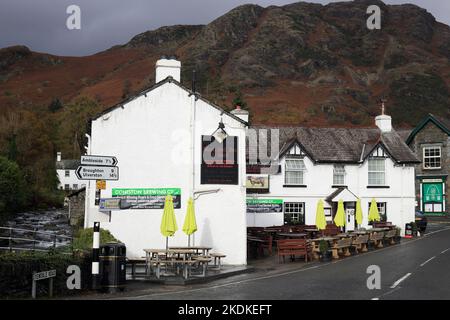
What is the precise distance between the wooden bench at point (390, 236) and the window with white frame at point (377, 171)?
551 cm

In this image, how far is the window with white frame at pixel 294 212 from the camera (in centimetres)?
3206

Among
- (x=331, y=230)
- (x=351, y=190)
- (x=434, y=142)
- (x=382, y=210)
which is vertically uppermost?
(x=434, y=142)

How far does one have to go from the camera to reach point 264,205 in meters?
31.7

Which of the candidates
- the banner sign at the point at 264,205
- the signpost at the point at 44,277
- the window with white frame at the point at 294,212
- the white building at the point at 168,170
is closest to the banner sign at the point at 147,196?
the white building at the point at 168,170

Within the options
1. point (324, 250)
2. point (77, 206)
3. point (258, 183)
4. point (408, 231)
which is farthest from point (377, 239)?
point (77, 206)

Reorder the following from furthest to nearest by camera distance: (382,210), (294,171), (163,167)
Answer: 1. (382,210)
2. (294,171)
3. (163,167)

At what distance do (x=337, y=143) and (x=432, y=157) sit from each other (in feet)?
52.6

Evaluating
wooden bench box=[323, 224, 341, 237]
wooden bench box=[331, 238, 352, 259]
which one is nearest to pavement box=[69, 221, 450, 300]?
wooden bench box=[331, 238, 352, 259]

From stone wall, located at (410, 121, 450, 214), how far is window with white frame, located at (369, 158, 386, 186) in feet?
46.9

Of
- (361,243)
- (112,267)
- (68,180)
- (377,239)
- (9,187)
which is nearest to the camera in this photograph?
(112,267)

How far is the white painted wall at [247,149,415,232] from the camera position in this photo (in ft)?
105

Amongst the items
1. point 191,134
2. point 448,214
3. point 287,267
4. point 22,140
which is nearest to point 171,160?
point 191,134

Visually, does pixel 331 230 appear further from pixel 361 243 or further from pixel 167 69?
pixel 167 69

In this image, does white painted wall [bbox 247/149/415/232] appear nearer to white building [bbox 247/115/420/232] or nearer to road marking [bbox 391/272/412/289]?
white building [bbox 247/115/420/232]
